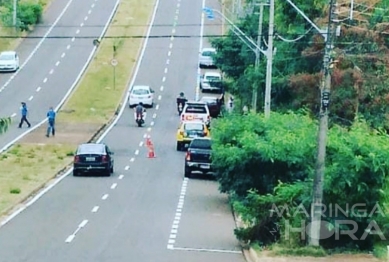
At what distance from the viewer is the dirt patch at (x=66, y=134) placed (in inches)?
2275

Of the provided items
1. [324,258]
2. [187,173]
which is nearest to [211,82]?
[187,173]

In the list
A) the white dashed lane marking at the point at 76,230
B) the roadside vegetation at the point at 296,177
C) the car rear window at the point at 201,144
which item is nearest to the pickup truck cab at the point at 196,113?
the car rear window at the point at 201,144

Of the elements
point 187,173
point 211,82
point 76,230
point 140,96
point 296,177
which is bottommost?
point 140,96

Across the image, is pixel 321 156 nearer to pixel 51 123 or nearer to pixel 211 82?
pixel 51 123

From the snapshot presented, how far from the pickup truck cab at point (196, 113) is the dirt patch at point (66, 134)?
4.77 m

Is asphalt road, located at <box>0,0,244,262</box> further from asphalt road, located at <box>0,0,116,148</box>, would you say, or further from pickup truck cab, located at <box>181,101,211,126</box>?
asphalt road, located at <box>0,0,116,148</box>

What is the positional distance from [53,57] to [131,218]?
59.2 meters

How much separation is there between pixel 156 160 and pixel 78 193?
1293 cm

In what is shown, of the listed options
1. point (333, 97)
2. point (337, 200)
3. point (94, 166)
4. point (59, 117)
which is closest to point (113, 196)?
point (94, 166)

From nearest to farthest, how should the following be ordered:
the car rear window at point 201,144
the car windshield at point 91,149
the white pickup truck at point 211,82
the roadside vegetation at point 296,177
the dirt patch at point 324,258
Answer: the dirt patch at point 324,258 → the roadside vegetation at point 296,177 → the car windshield at point 91,149 → the car rear window at point 201,144 → the white pickup truck at point 211,82

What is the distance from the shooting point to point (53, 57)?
300ft

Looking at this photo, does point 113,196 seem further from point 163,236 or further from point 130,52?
point 130,52

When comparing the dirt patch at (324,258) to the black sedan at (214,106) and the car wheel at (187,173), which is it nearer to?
the car wheel at (187,173)

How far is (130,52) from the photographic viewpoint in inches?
3738
